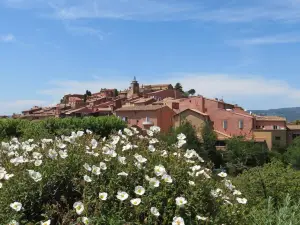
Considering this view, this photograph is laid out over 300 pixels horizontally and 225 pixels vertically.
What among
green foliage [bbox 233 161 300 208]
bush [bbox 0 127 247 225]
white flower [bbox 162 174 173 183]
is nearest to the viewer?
bush [bbox 0 127 247 225]

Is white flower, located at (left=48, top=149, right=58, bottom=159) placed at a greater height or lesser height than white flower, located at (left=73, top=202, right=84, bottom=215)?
greater

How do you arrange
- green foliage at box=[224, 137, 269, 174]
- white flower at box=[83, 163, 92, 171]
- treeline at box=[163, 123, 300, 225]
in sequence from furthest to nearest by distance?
green foliage at box=[224, 137, 269, 174]
treeline at box=[163, 123, 300, 225]
white flower at box=[83, 163, 92, 171]

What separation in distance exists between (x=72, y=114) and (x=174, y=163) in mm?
51848

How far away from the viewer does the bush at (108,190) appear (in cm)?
296

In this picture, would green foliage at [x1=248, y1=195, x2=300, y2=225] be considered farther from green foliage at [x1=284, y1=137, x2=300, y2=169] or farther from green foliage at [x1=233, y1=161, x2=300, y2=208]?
green foliage at [x1=284, y1=137, x2=300, y2=169]

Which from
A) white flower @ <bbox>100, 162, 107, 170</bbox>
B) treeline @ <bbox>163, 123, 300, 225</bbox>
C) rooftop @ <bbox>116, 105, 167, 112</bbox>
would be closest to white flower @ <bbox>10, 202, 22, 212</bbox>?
white flower @ <bbox>100, 162, 107, 170</bbox>

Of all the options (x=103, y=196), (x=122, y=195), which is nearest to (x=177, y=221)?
(x=122, y=195)

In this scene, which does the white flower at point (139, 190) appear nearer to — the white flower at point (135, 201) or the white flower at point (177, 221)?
the white flower at point (135, 201)

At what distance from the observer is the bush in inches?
116

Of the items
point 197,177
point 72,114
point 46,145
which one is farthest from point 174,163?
point 72,114

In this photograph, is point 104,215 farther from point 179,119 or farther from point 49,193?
point 179,119

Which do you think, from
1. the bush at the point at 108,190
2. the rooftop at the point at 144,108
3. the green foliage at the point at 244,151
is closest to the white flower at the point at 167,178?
the bush at the point at 108,190

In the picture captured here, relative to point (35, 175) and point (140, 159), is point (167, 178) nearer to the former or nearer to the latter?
point (140, 159)

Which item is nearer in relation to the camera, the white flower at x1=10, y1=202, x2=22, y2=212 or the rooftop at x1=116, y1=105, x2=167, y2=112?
the white flower at x1=10, y1=202, x2=22, y2=212
